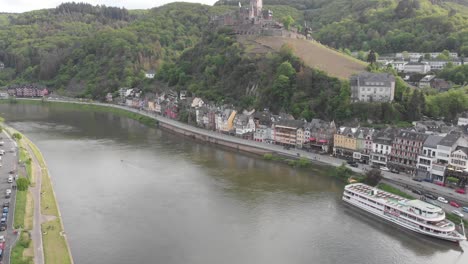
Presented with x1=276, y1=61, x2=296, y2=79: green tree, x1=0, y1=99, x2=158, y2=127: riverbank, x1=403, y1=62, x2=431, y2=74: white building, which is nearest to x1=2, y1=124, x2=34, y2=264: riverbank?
x1=0, y1=99, x2=158, y2=127: riverbank

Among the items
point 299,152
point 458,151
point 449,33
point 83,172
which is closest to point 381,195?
point 458,151

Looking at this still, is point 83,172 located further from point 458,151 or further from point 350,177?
point 458,151

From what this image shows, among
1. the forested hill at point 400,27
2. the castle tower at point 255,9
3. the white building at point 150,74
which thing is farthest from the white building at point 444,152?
the white building at point 150,74

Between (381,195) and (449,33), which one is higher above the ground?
(449,33)

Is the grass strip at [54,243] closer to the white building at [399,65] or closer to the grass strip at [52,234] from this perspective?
the grass strip at [52,234]

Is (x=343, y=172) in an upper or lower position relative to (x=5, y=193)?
upper

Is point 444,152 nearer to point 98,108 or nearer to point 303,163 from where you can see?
point 303,163

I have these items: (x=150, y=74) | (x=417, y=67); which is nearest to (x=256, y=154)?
(x=417, y=67)
